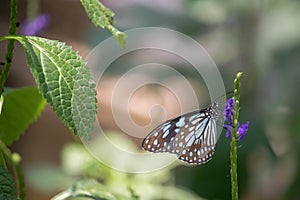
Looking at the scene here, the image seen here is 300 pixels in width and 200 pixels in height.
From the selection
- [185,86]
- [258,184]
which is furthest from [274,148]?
[185,86]

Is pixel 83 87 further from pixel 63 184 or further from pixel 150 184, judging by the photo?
pixel 63 184

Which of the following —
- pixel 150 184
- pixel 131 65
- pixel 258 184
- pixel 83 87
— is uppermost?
pixel 83 87

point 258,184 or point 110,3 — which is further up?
point 110,3

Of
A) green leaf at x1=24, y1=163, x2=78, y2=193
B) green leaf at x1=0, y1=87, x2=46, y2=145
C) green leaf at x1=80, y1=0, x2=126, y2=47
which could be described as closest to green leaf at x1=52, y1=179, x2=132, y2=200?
green leaf at x1=0, y1=87, x2=46, y2=145

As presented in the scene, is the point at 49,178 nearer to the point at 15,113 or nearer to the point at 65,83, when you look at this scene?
the point at 15,113

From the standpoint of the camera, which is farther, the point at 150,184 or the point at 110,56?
the point at 110,56

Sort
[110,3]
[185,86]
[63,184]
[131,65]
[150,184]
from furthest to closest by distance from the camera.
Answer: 1. [110,3]
2. [185,86]
3. [131,65]
4. [63,184]
5. [150,184]

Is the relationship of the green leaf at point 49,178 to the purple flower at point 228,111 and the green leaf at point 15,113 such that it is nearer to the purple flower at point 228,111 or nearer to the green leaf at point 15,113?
the green leaf at point 15,113
